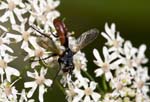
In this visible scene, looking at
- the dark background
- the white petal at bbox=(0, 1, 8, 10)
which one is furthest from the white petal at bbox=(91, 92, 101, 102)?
the dark background

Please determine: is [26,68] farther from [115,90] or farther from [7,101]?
[115,90]

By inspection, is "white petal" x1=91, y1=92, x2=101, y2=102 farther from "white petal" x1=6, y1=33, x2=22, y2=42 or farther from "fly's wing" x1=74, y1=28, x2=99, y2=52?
"white petal" x1=6, y1=33, x2=22, y2=42

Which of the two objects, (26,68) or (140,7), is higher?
(140,7)

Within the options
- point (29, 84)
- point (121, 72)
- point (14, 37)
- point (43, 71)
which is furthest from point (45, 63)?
point (121, 72)

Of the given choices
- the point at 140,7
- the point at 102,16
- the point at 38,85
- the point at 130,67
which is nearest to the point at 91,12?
the point at 102,16

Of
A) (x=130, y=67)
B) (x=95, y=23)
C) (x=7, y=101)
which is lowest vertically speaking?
(x=7, y=101)

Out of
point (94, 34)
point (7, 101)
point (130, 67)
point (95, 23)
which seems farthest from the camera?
point (95, 23)

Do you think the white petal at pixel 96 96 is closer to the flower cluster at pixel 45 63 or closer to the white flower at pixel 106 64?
the flower cluster at pixel 45 63
